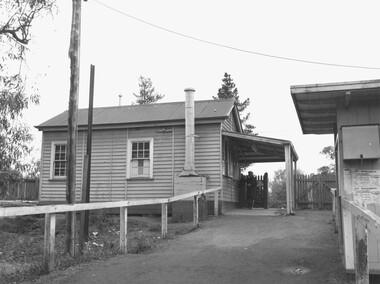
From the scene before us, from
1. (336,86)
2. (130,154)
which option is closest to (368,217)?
(336,86)

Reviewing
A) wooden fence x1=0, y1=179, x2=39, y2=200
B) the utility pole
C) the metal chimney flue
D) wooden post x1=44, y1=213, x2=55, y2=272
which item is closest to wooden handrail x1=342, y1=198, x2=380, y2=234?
wooden post x1=44, y1=213, x2=55, y2=272

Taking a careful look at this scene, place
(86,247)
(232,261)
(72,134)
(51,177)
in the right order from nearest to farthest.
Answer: (232,261)
(72,134)
(86,247)
(51,177)

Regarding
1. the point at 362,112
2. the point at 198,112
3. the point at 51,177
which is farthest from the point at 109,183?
the point at 362,112

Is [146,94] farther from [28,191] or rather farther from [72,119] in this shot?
[72,119]

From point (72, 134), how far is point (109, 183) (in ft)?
31.2

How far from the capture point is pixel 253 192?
22.0 metres

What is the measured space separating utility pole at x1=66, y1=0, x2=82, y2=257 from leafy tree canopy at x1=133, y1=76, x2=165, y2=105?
48.2m

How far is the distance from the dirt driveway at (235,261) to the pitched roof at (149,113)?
7.75 meters

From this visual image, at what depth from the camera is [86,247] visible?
10109 mm

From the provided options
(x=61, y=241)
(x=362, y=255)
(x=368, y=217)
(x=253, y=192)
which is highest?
(x=368, y=217)

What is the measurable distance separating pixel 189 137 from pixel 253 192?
687 centimetres

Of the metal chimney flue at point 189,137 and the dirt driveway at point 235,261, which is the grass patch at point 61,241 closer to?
the dirt driveway at point 235,261

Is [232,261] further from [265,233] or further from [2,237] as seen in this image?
[2,237]

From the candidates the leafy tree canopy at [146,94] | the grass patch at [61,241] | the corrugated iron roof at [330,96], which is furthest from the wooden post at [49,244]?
the leafy tree canopy at [146,94]
